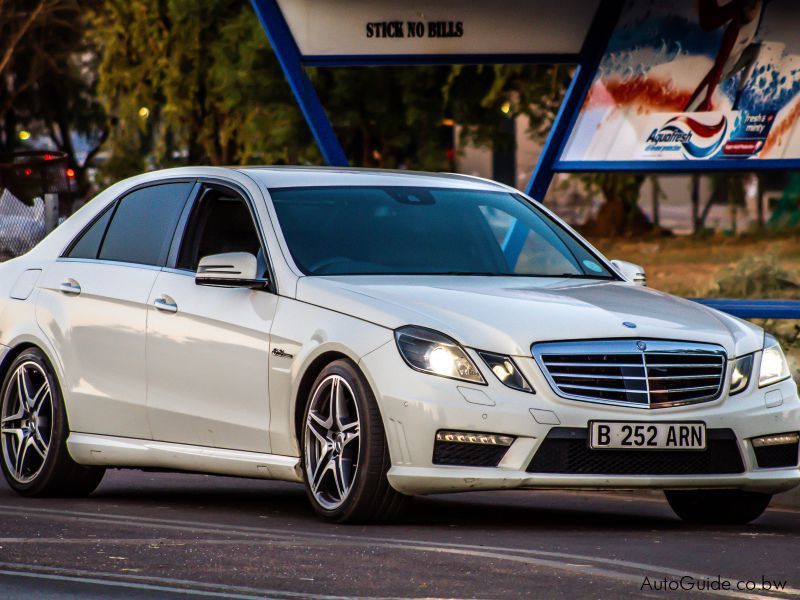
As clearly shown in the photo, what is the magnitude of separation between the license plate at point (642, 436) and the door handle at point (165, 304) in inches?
91.1

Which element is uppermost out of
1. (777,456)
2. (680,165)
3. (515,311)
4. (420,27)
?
(420,27)

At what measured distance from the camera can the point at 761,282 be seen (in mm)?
19703

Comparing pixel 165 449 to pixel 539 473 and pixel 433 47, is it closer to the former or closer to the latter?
pixel 539 473

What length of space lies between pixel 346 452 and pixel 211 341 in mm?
1079

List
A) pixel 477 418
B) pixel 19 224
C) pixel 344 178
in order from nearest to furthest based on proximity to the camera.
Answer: pixel 477 418 < pixel 344 178 < pixel 19 224

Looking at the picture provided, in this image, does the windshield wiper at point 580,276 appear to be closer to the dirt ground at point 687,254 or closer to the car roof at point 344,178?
the car roof at point 344,178

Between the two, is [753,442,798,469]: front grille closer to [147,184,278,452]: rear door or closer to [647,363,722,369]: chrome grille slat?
[647,363,722,369]: chrome grille slat

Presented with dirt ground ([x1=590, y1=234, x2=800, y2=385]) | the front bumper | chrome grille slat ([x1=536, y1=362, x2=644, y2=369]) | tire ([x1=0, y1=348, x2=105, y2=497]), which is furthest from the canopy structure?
dirt ground ([x1=590, y1=234, x2=800, y2=385])

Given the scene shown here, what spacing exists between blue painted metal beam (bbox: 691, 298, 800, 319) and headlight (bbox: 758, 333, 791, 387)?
154 inches

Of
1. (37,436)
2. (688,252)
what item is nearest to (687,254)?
(688,252)

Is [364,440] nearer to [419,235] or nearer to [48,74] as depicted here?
[419,235]

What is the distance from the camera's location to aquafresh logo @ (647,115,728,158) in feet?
47.1

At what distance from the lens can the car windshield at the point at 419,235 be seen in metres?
9.52

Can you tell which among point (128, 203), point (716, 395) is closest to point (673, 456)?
point (716, 395)
